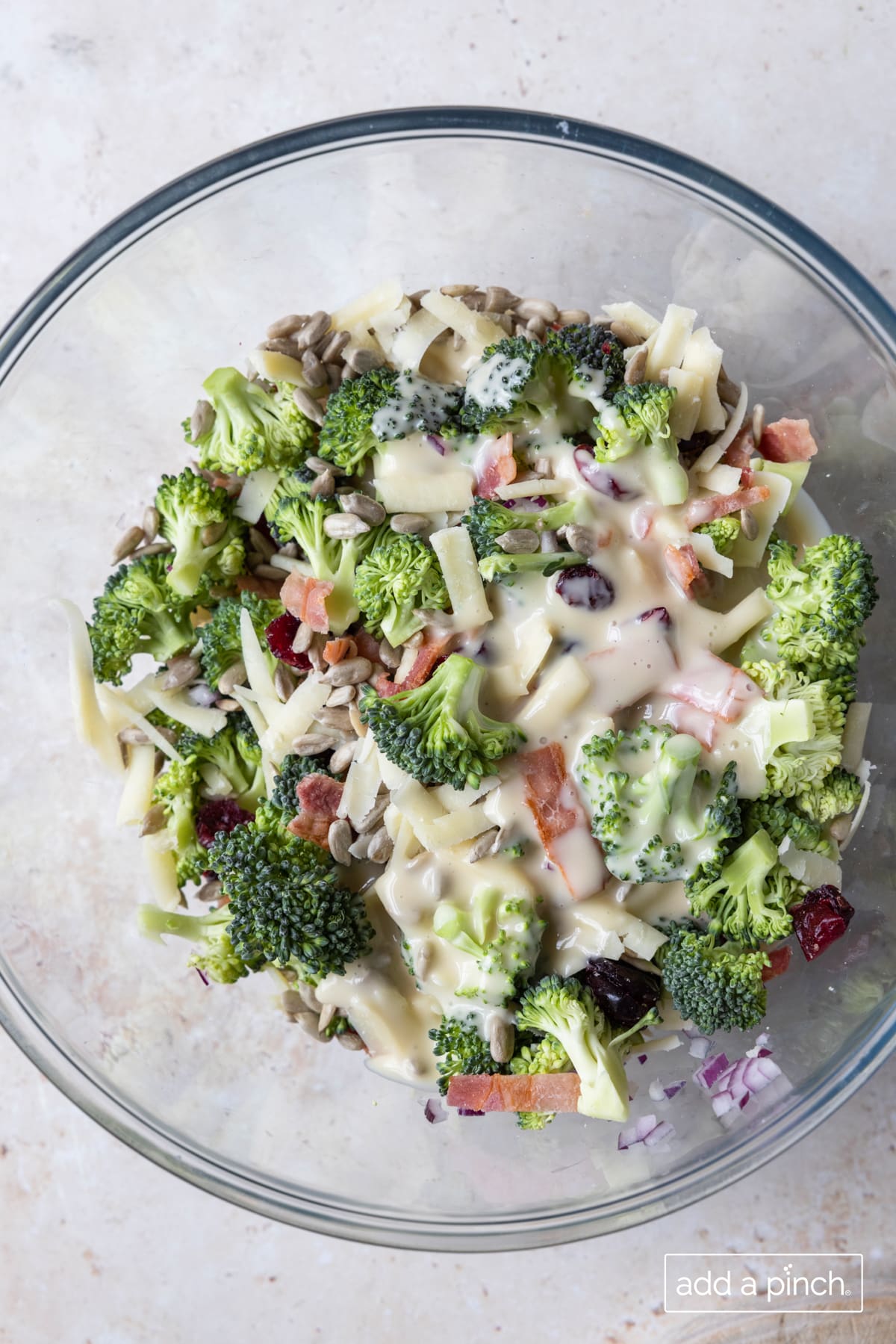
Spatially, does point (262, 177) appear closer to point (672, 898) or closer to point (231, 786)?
point (231, 786)

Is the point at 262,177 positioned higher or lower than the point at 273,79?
lower

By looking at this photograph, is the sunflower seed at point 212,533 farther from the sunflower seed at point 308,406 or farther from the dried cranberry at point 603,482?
the dried cranberry at point 603,482

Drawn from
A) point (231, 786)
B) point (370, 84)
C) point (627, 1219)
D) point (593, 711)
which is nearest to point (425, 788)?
point (593, 711)

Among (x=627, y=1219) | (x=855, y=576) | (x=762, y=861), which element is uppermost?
(x=855, y=576)

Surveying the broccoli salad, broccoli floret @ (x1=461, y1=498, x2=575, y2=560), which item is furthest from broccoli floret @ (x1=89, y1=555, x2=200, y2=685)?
broccoli floret @ (x1=461, y1=498, x2=575, y2=560)

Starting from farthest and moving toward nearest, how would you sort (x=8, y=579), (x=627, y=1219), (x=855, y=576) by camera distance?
(x=8, y=579)
(x=627, y=1219)
(x=855, y=576)

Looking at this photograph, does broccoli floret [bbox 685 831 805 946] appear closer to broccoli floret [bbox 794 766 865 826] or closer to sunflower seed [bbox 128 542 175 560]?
broccoli floret [bbox 794 766 865 826]

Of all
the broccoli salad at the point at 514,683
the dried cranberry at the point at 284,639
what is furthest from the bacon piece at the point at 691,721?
the dried cranberry at the point at 284,639
